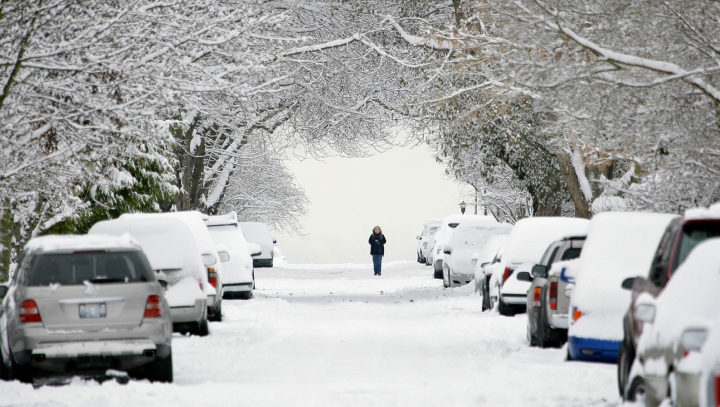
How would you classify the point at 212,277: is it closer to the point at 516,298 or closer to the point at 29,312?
the point at 516,298

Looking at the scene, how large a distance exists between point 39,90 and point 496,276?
9086mm

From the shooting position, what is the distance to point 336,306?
24000 mm

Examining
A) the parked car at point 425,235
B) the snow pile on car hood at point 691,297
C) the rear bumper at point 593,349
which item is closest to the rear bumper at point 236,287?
the rear bumper at point 593,349

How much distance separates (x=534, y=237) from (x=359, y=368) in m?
7.14

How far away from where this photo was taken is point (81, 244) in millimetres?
10664

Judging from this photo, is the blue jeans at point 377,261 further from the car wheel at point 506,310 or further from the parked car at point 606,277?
the parked car at point 606,277

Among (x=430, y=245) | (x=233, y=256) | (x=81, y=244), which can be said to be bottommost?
(x=430, y=245)

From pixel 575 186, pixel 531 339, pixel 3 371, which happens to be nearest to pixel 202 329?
pixel 531 339

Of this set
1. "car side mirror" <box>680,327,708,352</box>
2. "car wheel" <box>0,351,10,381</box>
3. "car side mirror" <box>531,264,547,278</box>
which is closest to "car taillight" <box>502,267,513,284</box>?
"car side mirror" <box>531,264,547,278</box>

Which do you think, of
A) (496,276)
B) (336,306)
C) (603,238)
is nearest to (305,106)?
(336,306)

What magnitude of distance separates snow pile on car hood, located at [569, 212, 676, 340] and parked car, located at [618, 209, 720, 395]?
90.3 inches

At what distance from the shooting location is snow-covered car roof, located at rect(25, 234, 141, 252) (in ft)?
34.9

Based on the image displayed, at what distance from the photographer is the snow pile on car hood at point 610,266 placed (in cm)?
1130

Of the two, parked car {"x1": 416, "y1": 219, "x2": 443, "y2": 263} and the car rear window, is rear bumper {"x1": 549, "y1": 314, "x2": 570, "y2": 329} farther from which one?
parked car {"x1": 416, "y1": 219, "x2": 443, "y2": 263}
